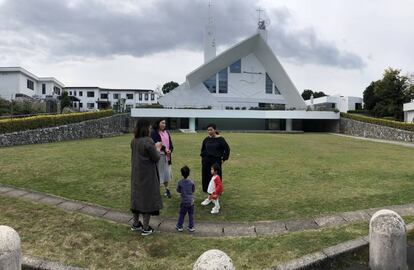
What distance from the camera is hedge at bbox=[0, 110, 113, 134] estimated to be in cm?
1467

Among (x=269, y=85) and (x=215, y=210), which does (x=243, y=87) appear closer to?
(x=269, y=85)

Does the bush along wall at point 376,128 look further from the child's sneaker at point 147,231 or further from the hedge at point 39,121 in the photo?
the child's sneaker at point 147,231

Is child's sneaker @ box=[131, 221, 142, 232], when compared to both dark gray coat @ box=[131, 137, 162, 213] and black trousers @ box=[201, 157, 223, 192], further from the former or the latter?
black trousers @ box=[201, 157, 223, 192]

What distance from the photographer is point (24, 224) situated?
4949 mm

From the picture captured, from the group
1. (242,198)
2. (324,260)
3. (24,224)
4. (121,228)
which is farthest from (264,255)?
(24,224)

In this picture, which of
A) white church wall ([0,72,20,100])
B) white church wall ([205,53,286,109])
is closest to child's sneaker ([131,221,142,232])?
white church wall ([205,53,286,109])

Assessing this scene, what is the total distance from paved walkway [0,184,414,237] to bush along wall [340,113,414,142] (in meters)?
18.6

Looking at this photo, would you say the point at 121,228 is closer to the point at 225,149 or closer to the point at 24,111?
the point at 225,149

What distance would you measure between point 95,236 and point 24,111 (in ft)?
74.5

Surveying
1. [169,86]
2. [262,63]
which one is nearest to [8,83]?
[262,63]

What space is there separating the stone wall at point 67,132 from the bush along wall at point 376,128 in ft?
62.1

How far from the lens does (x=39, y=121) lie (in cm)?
1681

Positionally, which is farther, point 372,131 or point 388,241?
point 372,131

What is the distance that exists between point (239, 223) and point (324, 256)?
5.09ft
